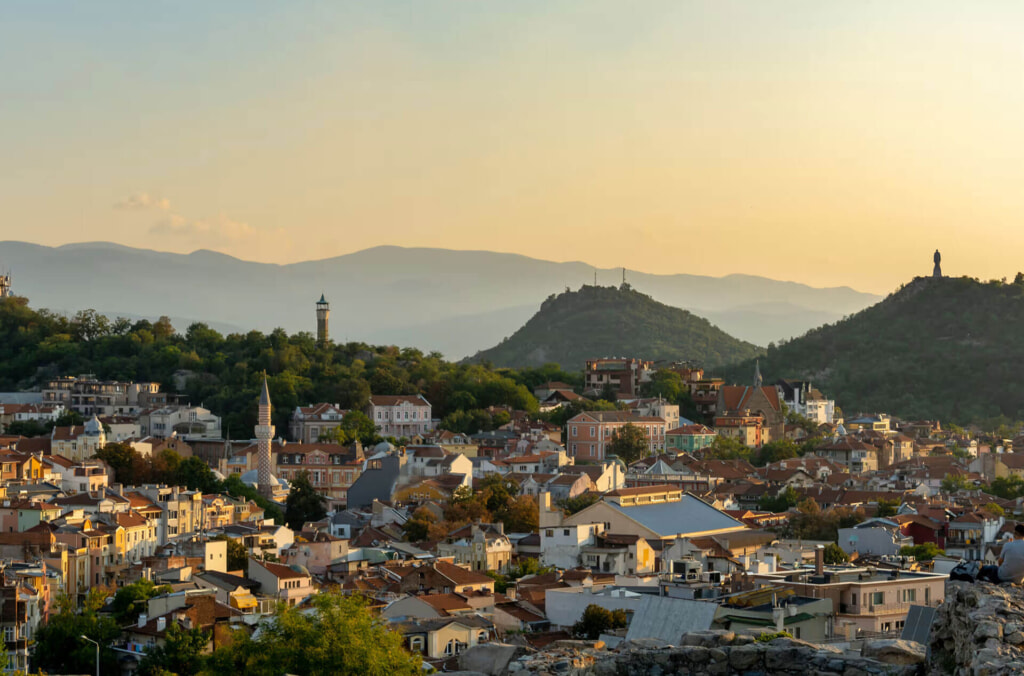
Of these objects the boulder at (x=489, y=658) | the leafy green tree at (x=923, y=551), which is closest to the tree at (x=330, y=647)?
the boulder at (x=489, y=658)

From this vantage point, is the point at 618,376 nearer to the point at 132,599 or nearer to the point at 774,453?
the point at 774,453

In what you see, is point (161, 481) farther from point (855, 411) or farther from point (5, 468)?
point (855, 411)

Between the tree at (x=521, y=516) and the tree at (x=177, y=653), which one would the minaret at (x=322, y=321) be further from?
the tree at (x=177, y=653)

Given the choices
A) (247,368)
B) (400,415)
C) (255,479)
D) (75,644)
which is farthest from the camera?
(247,368)

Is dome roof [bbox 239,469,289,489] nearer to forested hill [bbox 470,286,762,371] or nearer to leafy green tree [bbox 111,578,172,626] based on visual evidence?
leafy green tree [bbox 111,578,172,626]

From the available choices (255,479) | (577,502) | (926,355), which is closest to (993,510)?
(577,502)

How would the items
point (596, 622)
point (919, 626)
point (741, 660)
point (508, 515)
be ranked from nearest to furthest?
point (741, 660)
point (919, 626)
point (596, 622)
point (508, 515)

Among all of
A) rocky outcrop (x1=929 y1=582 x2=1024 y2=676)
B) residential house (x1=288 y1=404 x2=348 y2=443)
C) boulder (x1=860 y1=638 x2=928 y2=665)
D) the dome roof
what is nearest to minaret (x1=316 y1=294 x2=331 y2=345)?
residential house (x1=288 y1=404 x2=348 y2=443)
